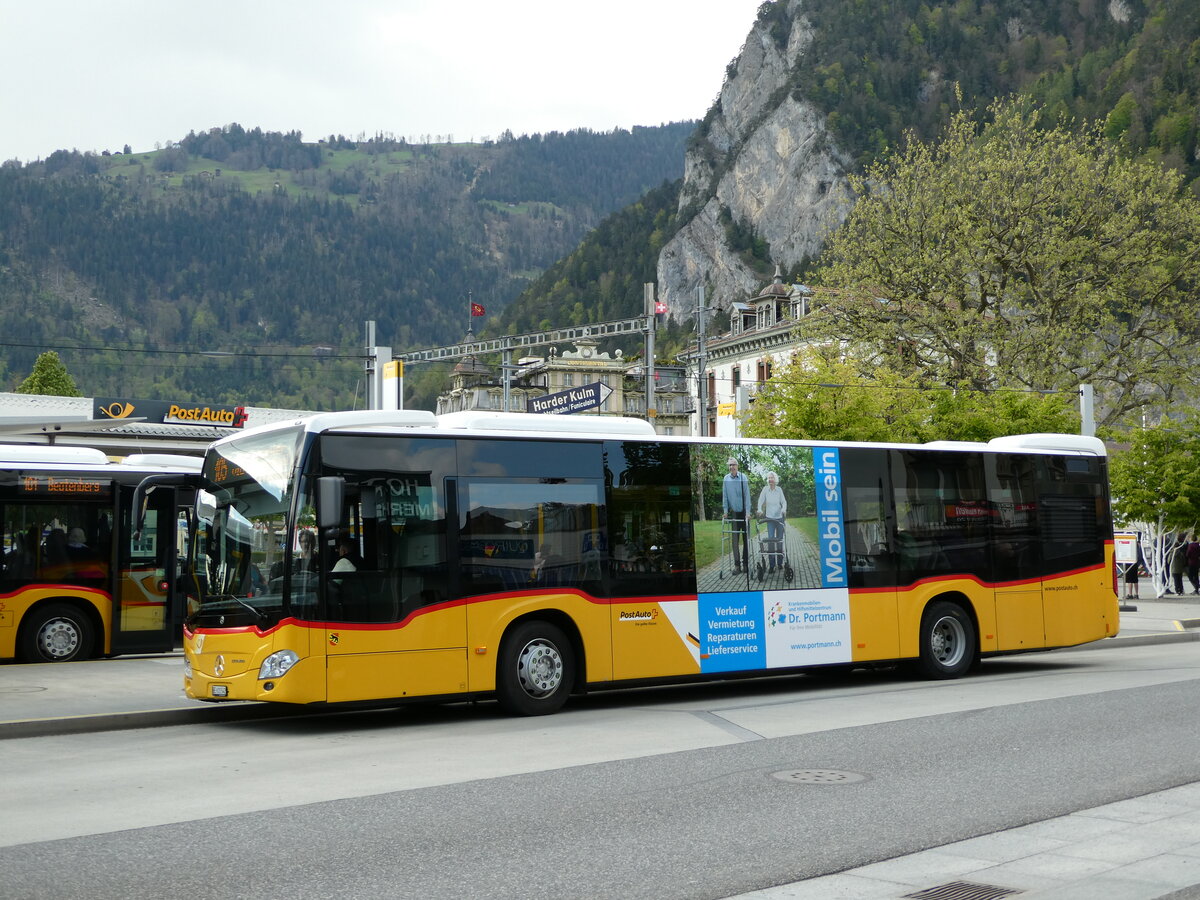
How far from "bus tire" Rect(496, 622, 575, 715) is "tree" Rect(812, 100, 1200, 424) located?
2864 centimetres

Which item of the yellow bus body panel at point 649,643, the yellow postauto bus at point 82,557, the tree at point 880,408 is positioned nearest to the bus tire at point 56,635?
the yellow postauto bus at point 82,557

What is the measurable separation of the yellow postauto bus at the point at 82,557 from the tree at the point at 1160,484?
25272 millimetres

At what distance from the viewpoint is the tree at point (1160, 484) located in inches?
1325

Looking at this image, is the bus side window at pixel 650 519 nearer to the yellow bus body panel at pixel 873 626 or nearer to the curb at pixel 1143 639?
the yellow bus body panel at pixel 873 626

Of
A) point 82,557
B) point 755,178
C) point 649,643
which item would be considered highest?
point 755,178

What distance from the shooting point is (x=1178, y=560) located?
36.8 m

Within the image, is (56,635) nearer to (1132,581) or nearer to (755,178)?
(1132,581)

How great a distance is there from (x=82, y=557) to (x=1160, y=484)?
27.2 metres

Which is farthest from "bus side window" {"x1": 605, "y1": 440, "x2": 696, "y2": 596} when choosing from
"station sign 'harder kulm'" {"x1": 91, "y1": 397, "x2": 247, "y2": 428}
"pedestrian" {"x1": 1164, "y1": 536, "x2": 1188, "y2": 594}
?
"pedestrian" {"x1": 1164, "y1": 536, "x2": 1188, "y2": 594}

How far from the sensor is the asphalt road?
634cm

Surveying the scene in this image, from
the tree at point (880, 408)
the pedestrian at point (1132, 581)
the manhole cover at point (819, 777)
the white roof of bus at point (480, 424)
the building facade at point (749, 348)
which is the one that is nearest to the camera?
the manhole cover at point (819, 777)

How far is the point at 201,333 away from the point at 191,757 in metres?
174

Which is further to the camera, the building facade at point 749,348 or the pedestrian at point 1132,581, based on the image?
the building facade at point 749,348

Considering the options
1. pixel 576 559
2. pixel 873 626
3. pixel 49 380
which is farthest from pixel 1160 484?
pixel 49 380
